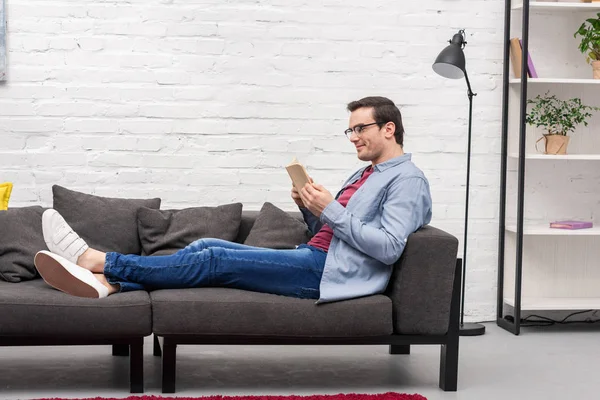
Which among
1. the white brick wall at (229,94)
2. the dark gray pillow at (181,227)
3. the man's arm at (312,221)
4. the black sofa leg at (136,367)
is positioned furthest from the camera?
the white brick wall at (229,94)

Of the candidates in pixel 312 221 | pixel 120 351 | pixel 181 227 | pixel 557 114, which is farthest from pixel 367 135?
pixel 557 114

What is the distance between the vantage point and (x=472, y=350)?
15.2 ft

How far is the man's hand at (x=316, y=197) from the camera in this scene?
3680 millimetres

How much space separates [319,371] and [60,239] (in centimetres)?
126

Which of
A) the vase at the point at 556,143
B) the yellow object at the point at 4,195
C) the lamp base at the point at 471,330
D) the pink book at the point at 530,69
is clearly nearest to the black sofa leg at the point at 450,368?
the lamp base at the point at 471,330

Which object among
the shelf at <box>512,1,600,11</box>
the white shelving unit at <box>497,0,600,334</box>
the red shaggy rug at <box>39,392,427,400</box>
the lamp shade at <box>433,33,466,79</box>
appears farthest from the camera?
the white shelving unit at <box>497,0,600,334</box>

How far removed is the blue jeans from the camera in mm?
3711

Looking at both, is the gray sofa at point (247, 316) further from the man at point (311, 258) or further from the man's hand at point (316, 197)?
the man's hand at point (316, 197)

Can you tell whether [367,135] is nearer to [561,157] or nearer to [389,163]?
[389,163]

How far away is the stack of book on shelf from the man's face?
153 cm

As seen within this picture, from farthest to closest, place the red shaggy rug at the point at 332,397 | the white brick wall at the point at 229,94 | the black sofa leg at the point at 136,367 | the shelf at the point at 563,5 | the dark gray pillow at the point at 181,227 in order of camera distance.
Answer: the shelf at the point at 563,5, the white brick wall at the point at 229,94, the dark gray pillow at the point at 181,227, the black sofa leg at the point at 136,367, the red shaggy rug at the point at 332,397

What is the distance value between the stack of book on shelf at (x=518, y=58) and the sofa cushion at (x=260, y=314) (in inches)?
76.8

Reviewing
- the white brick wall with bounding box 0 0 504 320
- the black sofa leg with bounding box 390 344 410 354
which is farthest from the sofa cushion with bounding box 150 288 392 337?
the white brick wall with bounding box 0 0 504 320

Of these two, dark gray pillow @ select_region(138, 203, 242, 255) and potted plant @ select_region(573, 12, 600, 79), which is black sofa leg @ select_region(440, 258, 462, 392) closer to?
dark gray pillow @ select_region(138, 203, 242, 255)
